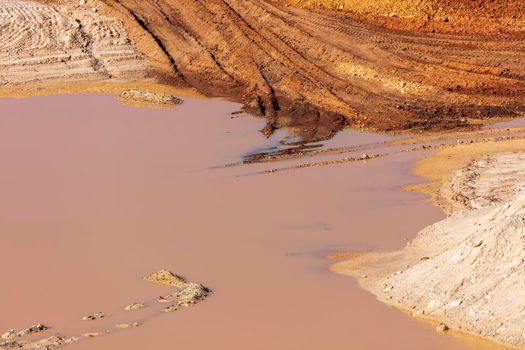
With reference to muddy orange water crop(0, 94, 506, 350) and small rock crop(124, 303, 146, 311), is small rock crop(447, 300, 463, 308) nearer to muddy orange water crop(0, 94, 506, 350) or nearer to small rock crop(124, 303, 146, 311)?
muddy orange water crop(0, 94, 506, 350)

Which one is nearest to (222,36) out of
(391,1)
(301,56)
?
(301,56)

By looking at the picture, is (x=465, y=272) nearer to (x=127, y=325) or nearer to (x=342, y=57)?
(x=127, y=325)

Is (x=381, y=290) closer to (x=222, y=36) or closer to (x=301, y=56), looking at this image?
(x=301, y=56)

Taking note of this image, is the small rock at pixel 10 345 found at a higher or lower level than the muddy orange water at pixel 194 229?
lower

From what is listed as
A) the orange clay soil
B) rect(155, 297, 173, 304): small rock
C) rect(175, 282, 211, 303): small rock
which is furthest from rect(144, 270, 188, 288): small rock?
the orange clay soil

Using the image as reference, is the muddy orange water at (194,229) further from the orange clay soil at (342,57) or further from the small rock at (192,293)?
the orange clay soil at (342,57)

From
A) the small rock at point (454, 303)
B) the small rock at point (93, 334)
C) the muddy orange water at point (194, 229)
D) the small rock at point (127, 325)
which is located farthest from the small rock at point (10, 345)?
the small rock at point (454, 303)
